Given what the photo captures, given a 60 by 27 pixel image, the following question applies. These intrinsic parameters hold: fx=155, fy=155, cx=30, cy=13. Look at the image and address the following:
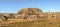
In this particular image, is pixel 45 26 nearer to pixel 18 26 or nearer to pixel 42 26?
pixel 42 26

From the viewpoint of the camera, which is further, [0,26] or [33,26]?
[0,26]

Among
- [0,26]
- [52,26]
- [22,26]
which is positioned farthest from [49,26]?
[0,26]

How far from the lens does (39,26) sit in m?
14.9

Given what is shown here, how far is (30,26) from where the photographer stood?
14.8 m

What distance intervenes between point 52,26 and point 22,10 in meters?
23.1

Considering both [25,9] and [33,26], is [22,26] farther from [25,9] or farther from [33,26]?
[25,9]

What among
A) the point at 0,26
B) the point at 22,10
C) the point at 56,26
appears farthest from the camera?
the point at 22,10

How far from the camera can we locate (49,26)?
1452 cm

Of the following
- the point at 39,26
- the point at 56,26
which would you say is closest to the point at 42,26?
the point at 39,26

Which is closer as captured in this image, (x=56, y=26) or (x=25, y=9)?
(x=56, y=26)

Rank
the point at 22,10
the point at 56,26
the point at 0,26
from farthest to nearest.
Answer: the point at 22,10 → the point at 0,26 → the point at 56,26

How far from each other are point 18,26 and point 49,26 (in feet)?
9.60

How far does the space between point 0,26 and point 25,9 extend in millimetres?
21879

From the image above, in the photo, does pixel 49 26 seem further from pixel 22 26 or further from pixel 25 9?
pixel 25 9
